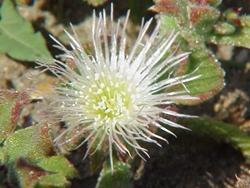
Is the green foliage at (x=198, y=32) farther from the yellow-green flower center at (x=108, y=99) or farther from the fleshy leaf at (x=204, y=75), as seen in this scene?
the yellow-green flower center at (x=108, y=99)

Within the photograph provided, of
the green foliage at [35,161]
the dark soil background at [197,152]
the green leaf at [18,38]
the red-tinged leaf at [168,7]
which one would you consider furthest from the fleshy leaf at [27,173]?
the red-tinged leaf at [168,7]

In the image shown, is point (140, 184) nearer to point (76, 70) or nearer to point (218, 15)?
point (76, 70)

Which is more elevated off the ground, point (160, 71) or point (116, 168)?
point (160, 71)

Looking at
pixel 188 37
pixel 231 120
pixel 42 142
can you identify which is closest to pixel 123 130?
pixel 42 142

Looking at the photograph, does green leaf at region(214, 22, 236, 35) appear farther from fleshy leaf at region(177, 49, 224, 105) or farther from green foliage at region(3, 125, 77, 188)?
green foliage at region(3, 125, 77, 188)

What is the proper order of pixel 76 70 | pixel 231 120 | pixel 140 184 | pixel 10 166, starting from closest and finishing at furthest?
pixel 10 166
pixel 76 70
pixel 140 184
pixel 231 120

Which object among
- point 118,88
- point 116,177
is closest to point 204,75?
point 118,88
